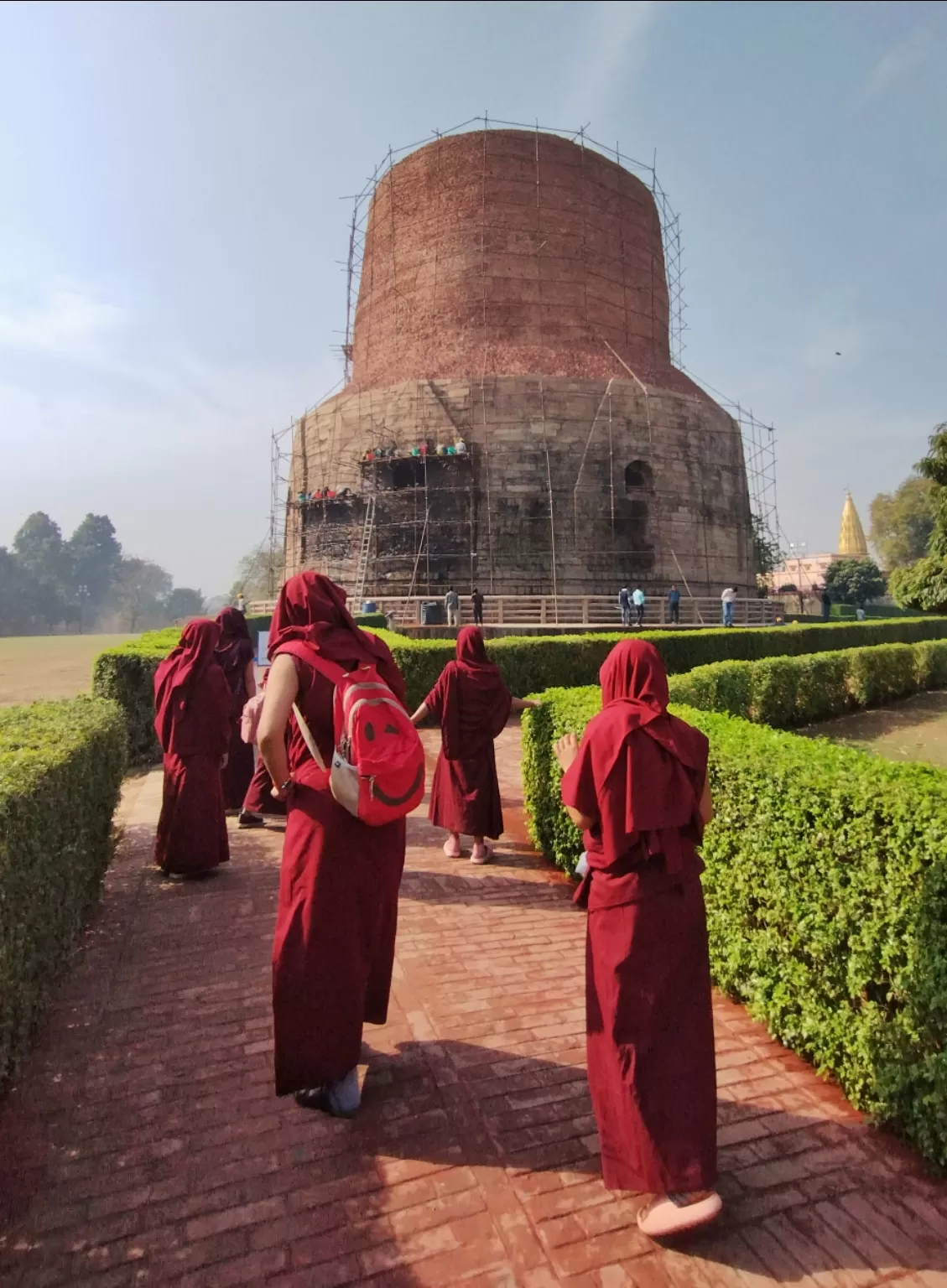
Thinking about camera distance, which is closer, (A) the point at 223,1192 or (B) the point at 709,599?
(A) the point at 223,1192

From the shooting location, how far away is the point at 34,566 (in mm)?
76188

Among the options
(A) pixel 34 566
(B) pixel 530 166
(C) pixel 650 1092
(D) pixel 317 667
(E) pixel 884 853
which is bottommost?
(C) pixel 650 1092

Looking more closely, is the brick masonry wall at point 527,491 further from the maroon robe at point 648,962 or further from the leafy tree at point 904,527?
the leafy tree at point 904,527

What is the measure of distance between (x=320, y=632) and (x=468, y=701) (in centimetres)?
241

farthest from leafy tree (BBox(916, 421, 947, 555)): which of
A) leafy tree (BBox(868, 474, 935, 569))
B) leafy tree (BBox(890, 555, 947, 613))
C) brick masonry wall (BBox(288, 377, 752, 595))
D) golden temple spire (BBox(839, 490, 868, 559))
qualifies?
golden temple spire (BBox(839, 490, 868, 559))

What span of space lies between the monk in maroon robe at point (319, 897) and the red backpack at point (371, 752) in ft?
0.28

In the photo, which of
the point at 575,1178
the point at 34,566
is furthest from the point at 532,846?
the point at 34,566

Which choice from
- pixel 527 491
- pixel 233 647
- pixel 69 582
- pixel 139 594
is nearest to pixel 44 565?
pixel 69 582

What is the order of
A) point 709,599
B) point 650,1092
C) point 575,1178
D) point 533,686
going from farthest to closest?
1. point 709,599
2. point 533,686
3. point 575,1178
4. point 650,1092

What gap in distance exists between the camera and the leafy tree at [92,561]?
263ft

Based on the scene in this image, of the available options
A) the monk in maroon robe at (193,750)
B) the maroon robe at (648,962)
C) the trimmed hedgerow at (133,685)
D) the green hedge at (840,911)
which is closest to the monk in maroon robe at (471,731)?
the monk in maroon robe at (193,750)

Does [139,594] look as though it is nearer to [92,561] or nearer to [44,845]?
[92,561]

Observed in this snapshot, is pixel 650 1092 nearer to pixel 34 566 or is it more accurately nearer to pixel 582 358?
pixel 582 358

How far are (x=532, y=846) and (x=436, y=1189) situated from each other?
10.5 ft
